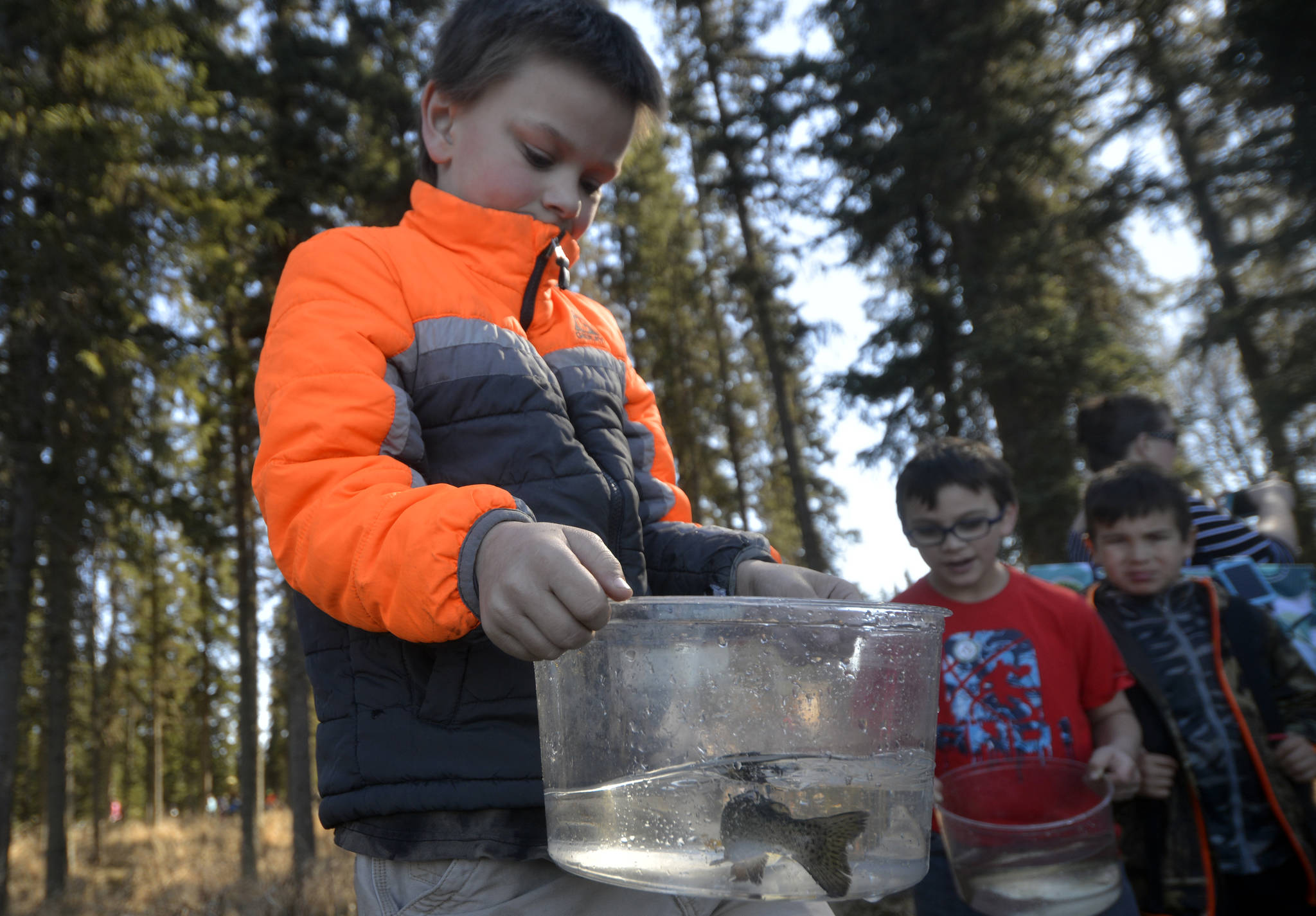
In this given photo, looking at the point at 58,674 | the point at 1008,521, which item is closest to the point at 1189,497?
the point at 1008,521

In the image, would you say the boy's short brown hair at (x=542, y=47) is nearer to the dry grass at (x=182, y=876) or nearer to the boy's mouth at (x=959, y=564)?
the boy's mouth at (x=959, y=564)

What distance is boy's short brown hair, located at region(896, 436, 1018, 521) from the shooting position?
3260 millimetres

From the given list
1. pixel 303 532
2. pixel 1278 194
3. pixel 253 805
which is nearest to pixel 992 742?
pixel 303 532

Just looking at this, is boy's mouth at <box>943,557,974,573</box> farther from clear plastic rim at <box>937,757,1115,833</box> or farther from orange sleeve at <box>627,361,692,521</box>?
orange sleeve at <box>627,361,692,521</box>

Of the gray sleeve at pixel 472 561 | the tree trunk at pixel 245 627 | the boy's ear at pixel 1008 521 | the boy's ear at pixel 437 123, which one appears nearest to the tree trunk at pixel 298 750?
the tree trunk at pixel 245 627

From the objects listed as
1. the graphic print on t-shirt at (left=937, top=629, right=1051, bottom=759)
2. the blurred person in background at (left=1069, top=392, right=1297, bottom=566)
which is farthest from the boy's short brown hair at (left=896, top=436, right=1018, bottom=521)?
the blurred person in background at (left=1069, top=392, right=1297, bottom=566)

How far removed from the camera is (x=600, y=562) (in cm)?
93

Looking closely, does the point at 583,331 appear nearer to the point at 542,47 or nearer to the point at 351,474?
the point at 542,47

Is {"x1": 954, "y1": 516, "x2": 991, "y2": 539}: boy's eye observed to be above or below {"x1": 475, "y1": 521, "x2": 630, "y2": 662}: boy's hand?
above

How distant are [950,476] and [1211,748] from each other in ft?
4.03

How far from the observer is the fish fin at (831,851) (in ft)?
2.99

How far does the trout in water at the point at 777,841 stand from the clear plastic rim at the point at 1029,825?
1.45m

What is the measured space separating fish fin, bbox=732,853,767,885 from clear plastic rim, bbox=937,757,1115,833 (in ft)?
4.88

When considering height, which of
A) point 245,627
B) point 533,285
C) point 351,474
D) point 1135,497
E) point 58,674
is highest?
point 245,627
